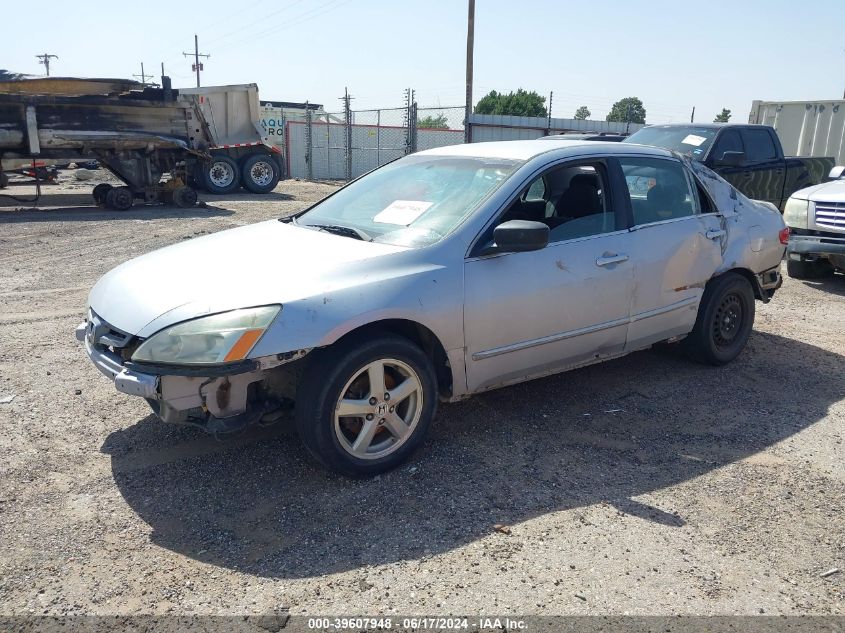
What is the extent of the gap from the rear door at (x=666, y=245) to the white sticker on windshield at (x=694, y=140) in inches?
199

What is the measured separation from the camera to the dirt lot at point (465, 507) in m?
2.69

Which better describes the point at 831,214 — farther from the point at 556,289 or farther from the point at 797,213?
the point at 556,289

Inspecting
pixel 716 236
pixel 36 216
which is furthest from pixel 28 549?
pixel 36 216

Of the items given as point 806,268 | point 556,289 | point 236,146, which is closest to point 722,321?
point 556,289

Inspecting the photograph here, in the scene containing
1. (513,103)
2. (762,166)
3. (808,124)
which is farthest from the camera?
(513,103)

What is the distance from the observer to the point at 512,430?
4.14 m

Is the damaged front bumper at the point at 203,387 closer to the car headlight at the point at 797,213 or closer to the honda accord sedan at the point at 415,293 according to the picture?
the honda accord sedan at the point at 415,293

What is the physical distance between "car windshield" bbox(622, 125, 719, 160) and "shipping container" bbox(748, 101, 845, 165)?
5412mm

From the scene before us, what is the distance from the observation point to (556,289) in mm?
3961

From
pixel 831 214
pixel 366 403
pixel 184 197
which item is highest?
pixel 831 214

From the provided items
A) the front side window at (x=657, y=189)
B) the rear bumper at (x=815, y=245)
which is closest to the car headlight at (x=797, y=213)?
the rear bumper at (x=815, y=245)

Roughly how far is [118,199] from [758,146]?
12.6 m

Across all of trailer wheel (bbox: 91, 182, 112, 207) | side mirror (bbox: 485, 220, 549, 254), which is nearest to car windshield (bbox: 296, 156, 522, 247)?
side mirror (bbox: 485, 220, 549, 254)

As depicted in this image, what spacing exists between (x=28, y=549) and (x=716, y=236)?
4.61 m
